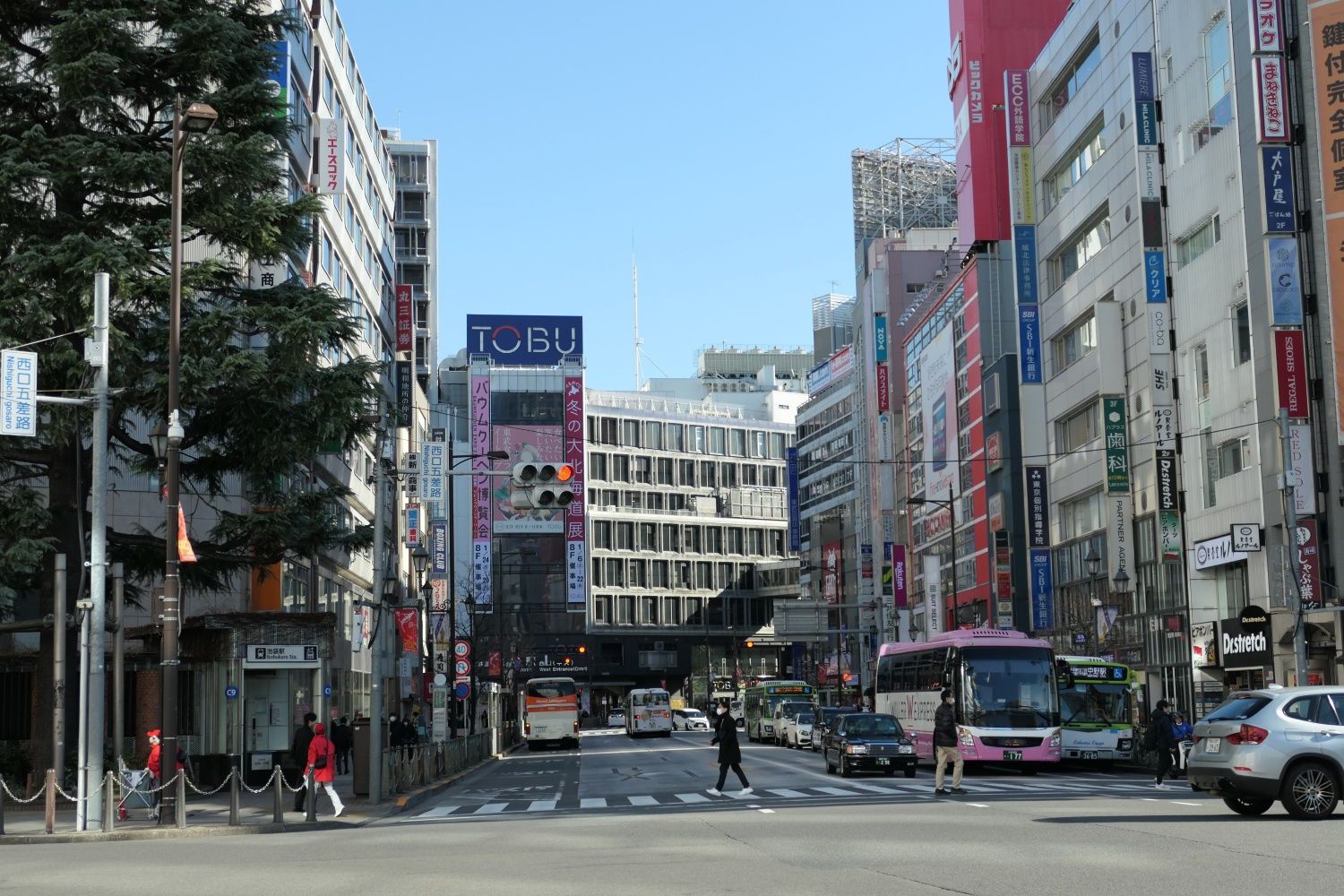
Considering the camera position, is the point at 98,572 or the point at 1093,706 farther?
the point at 1093,706

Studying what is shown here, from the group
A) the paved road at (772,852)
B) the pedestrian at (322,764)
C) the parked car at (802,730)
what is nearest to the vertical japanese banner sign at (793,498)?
the parked car at (802,730)

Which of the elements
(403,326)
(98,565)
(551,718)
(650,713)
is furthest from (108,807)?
(650,713)

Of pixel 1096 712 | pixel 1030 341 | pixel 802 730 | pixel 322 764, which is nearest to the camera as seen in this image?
pixel 322 764

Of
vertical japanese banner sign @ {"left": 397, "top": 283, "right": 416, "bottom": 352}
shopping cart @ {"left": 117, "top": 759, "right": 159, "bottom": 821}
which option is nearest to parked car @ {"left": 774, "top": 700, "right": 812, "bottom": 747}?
vertical japanese banner sign @ {"left": 397, "top": 283, "right": 416, "bottom": 352}

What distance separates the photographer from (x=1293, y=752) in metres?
20.6

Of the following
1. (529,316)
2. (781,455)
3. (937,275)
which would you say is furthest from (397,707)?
(781,455)

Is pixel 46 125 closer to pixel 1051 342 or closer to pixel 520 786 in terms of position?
pixel 520 786

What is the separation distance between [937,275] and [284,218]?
261 feet

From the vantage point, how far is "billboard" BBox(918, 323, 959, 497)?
303 feet

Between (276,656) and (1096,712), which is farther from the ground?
(276,656)

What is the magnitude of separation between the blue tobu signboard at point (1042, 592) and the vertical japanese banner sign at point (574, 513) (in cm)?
6881

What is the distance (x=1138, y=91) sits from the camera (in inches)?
2368

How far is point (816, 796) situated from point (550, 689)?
4980 centimetres

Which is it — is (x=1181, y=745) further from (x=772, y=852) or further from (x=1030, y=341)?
(x=1030, y=341)
